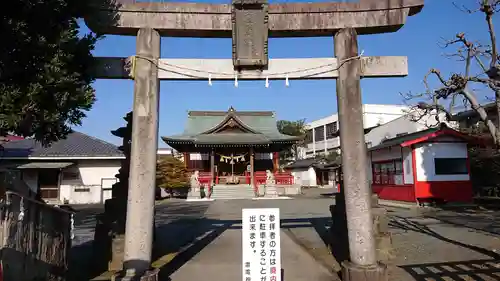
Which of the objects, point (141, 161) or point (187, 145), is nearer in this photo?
point (141, 161)

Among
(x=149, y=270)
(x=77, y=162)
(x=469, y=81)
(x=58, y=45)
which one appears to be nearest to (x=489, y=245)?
(x=469, y=81)

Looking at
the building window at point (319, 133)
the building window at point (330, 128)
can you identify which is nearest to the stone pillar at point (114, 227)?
the building window at point (330, 128)

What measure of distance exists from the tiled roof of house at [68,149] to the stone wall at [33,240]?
68.5 feet

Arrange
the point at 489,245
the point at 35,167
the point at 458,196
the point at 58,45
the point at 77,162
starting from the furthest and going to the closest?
the point at 77,162 → the point at 35,167 → the point at 458,196 → the point at 489,245 → the point at 58,45

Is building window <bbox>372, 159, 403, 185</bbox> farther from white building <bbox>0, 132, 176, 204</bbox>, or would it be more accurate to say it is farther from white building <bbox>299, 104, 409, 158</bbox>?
white building <bbox>299, 104, 409, 158</bbox>

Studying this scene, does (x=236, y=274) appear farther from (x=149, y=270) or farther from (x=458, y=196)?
(x=458, y=196)

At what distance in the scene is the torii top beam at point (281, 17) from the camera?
6.24m

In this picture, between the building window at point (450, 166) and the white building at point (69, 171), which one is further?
the white building at point (69, 171)

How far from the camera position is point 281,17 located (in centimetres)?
653

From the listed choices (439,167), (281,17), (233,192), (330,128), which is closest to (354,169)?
(281,17)

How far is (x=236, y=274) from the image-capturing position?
6.92m

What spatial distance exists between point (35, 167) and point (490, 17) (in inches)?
1055

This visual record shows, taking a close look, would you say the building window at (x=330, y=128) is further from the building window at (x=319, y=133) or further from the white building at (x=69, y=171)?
the white building at (x=69, y=171)

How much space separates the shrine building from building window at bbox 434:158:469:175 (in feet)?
46.0
